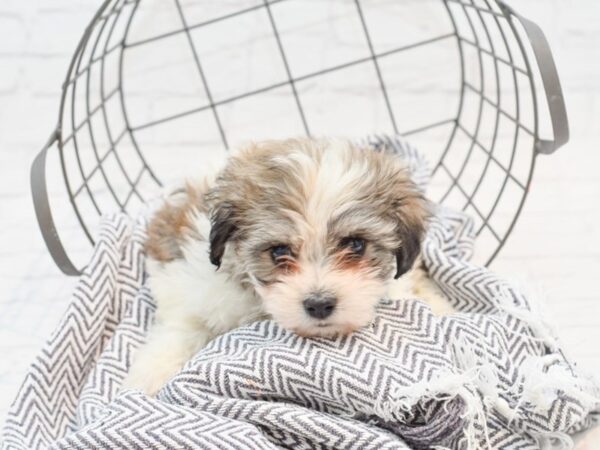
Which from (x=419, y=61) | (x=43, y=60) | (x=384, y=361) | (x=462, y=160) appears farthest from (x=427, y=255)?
(x=43, y=60)

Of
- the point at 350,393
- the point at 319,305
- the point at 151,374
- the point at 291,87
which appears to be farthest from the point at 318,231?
the point at 291,87

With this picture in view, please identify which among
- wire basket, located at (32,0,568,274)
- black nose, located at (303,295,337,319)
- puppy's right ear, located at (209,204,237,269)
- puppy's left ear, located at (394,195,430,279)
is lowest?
black nose, located at (303,295,337,319)

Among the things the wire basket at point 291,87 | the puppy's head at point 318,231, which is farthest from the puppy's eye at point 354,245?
the wire basket at point 291,87

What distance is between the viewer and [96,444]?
7.04ft

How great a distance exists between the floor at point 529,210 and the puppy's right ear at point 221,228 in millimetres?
986

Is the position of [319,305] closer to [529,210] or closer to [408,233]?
[408,233]

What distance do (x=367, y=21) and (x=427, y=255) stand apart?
1.49m

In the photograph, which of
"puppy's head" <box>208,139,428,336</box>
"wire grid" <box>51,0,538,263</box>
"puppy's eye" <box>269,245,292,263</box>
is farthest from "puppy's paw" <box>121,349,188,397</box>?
A: "wire grid" <box>51,0,538,263</box>

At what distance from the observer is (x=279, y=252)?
2.35m

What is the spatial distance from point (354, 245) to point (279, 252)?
0.66 ft

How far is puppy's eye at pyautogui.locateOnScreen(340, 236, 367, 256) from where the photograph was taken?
2.33 m

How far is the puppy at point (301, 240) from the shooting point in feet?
7.52

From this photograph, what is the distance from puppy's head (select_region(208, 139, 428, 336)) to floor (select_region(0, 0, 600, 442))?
0.74m

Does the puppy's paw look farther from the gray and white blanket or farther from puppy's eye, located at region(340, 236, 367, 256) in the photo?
puppy's eye, located at region(340, 236, 367, 256)
